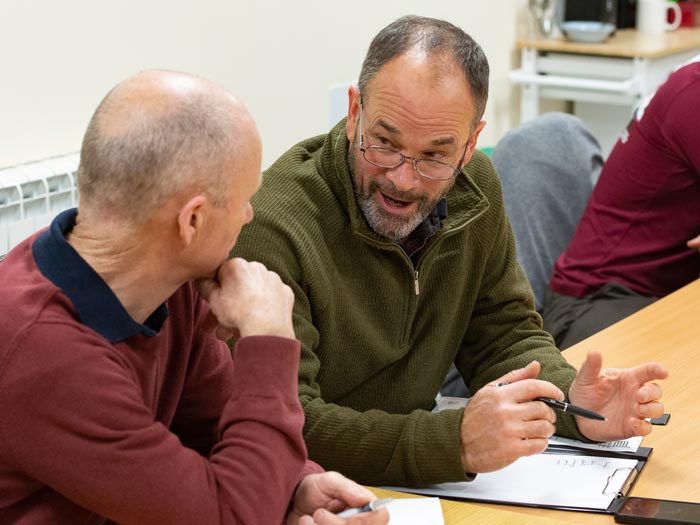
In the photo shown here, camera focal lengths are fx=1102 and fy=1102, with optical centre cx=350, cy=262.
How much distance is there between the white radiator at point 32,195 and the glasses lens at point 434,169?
104 centimetres

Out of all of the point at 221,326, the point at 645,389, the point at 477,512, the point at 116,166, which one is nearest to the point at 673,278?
the point at 645,389

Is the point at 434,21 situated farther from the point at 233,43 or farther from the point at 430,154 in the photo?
the point at 233,43

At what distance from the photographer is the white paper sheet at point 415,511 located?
1453 mm

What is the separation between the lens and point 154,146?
1.16m

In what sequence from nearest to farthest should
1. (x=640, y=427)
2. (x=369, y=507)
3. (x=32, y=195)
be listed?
(x=369, y=507) < (x=640, y=427) < (x=32, y=195)

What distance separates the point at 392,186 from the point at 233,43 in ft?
5.33

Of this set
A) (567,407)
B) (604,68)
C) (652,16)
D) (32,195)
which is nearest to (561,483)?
(567,407)

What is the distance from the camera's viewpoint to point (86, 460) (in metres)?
1.13

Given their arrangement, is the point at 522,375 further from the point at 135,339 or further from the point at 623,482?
the point at 135,339

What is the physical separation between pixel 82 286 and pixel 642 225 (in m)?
2.05

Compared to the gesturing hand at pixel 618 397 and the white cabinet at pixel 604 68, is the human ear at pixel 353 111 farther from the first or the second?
the white cabinet at pixel 604 68

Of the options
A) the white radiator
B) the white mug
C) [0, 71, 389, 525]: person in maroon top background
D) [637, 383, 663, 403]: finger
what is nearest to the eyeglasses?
[637, 383, 663, 403]: finger

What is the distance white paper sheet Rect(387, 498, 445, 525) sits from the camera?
1453 millimetres

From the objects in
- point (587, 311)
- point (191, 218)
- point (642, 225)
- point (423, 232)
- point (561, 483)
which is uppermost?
point (191, 218)
